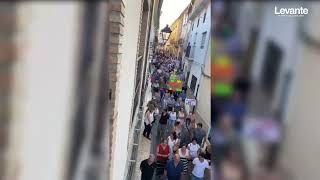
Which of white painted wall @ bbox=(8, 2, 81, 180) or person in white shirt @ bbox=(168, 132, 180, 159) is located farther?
person in white shirt @ bbox=(168, 132, 180, 159)

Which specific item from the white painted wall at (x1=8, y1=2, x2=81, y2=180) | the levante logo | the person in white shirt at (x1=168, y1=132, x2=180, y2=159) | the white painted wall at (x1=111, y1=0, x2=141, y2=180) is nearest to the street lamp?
the person in white shirt at (x1=168, y1=132, x2=180, y2=159)

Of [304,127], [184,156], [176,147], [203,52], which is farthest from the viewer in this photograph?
[176,147]

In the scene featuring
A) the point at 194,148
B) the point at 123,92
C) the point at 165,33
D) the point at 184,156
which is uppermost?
the point at 165,33

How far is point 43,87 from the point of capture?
0.40 meters

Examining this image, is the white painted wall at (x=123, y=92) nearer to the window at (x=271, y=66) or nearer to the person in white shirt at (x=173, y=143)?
the window at (x=271, y=66)

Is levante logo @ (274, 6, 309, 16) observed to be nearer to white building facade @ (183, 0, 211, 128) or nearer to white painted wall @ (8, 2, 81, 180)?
white building facade @ (183, 0, 211, 128)

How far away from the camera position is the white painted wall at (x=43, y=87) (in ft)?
1.23

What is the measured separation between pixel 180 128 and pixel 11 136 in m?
8.77

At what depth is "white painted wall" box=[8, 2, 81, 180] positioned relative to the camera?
0.37 m

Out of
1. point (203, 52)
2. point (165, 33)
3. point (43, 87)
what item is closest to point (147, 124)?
point (203, 52)

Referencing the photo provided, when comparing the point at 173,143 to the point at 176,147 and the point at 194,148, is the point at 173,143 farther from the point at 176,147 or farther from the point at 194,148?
the point at 194,148

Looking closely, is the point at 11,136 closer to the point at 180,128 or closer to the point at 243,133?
the point at 243,133

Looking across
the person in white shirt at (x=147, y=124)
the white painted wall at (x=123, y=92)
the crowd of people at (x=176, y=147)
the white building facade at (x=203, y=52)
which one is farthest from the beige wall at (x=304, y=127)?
the person in white shirt at (x=147, y=124)

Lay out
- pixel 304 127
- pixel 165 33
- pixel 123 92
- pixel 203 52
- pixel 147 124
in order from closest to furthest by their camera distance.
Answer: pixel 304 127 → pixel 203 52 → pixel 123 92 → pixel 147 124 → pixel 165 33
